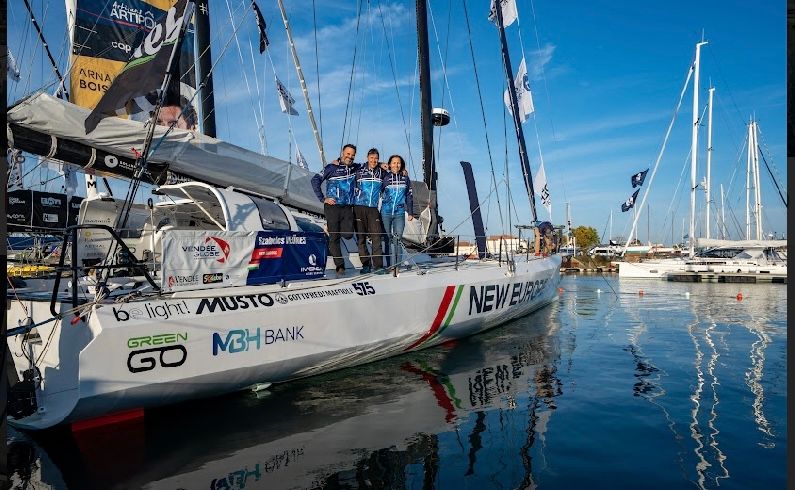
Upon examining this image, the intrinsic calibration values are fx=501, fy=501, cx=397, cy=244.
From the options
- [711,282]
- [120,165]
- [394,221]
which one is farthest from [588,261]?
[120,165]

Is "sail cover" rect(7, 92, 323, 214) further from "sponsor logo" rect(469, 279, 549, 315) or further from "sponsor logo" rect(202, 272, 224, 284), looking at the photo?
"sponsor logo" rect(469, 279, 549, 315)

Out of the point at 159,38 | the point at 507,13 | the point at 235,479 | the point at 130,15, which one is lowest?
the point at 235,479

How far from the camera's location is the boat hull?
14.3 feet

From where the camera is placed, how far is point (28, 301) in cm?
494

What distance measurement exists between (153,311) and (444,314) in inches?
165

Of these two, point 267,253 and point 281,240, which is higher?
point 281,240

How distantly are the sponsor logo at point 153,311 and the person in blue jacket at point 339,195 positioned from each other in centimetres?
260

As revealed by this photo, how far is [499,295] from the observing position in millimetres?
9008

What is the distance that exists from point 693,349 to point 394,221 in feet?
17.2

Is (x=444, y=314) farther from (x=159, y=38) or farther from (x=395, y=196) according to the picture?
(x=159, y=38)

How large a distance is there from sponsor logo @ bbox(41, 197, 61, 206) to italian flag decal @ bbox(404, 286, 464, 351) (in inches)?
221

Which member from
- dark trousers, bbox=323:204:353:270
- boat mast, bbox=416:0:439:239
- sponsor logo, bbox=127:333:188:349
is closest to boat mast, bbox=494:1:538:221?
boat mast, bbox=416:0:439:239

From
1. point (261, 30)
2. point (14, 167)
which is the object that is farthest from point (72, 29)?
point (14, 167)

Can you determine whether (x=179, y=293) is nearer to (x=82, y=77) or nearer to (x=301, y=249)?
(x=301, y=249)
